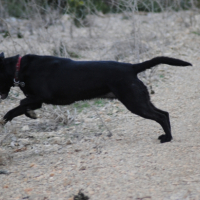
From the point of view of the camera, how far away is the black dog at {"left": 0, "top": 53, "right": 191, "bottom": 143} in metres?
4.35

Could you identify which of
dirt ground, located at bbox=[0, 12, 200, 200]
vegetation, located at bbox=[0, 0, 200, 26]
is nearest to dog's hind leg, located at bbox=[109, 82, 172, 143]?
dirt ground, located at bbox=[0, 12, 200, 200]

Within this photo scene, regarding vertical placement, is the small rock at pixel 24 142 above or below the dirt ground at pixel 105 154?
below

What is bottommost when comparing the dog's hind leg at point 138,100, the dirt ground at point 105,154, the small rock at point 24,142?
the small rock at point 24,142

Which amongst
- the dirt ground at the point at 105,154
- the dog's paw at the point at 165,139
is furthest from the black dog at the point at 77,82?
the dirt ground at the point at 105,154

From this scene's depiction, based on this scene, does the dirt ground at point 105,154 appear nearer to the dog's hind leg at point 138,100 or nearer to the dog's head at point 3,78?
the dog's hind leg at point 138,100

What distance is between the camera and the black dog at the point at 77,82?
4.35 meters

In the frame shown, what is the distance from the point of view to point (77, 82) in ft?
14.7

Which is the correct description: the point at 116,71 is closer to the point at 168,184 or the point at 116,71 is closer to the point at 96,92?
the point at 96,92

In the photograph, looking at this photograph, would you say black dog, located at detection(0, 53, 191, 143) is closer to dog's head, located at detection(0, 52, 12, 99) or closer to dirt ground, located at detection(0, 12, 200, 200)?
dog's head, located at detection(0, 52, 12, 99)

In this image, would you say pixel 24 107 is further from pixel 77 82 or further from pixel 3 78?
pixel 77 82

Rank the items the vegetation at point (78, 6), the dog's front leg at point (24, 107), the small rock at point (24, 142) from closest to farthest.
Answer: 1. the dog's front leg at point (24, 107)
2. the small rock at point (24, 142)
3. the vegetation at point (78, 6)

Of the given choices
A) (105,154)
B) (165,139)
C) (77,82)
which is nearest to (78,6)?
(77,82)

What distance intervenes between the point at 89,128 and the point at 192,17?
26.5 feet

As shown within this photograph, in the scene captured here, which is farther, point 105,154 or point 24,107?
point 24,107
